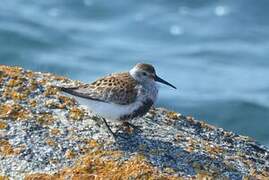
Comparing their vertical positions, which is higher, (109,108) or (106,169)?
(109,108)

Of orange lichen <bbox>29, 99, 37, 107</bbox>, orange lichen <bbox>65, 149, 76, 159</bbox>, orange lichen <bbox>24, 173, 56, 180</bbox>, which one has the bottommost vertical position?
orange lichen <bbox>24, 173, 56, 180</bbox>

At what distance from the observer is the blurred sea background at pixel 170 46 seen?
32.6 meters

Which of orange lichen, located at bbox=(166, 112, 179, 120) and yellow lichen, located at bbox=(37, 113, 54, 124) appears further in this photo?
orange lichen, located at bbox=(166, 112, 179, 120)

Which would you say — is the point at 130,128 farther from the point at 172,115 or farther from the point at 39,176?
the point at 39,176

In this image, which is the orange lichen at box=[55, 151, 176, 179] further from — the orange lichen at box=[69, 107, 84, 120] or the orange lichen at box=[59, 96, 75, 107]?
the orange lichen at box=[59, 96, 75, 107]

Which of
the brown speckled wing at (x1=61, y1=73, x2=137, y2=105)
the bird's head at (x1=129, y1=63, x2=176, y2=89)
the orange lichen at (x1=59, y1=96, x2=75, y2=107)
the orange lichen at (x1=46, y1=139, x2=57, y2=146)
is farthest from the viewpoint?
the bird's head at (x1=129, y1=63, x2=176, y2=89)

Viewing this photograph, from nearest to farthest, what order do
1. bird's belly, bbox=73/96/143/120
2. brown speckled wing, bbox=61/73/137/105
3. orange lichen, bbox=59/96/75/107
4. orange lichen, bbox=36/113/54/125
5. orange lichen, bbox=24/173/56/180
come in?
orange lichen, bbox=24/173/56/180
orange lichen, bbox=36/113/54/125
bird's belly, bbox=73/96/143/120
brown speckled wing, bbox=61/73/137/105
orange lichen, bbox=59/96/75/107

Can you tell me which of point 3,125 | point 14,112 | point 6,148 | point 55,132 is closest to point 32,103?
point 14,112

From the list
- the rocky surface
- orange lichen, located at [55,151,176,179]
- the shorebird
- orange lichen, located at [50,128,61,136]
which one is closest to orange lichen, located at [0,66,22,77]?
the rocky surface

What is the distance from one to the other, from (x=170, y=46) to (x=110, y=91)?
30.0 meters

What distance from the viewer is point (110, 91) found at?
10.7 metres

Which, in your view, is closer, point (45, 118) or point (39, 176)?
point (39, 176)

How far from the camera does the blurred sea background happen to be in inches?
1282

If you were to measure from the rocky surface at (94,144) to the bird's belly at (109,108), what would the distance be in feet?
0.52
